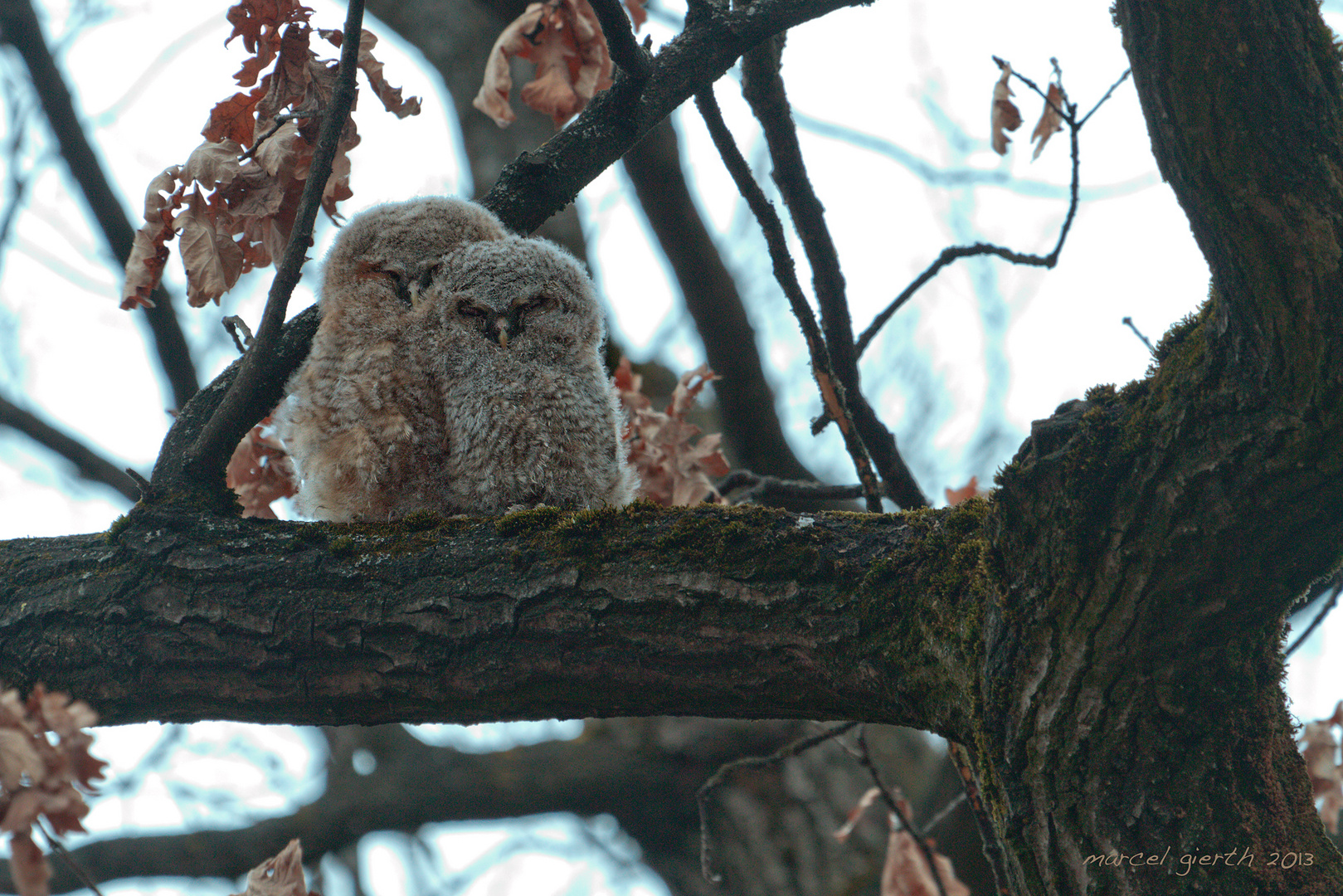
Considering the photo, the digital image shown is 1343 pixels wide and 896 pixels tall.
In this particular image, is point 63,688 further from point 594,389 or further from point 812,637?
point 812,637

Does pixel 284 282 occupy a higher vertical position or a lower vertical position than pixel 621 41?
lower

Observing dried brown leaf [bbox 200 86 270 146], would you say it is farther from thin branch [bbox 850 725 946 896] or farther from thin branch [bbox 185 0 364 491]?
thin branch [bbox 850 725 946 896]

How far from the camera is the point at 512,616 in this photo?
7.81ft

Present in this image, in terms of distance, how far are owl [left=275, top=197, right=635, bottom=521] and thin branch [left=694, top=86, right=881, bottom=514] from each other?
2.20 feet

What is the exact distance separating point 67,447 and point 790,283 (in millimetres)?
4660

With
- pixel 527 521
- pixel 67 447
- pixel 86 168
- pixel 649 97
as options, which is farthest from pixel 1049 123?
pixel 67 447

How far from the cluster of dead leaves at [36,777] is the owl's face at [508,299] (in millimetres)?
1535

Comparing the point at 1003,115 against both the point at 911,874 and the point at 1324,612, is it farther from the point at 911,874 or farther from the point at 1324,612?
the point at 911,874

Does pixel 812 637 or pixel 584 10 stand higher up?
pixel 584 10

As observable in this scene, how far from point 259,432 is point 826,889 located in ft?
14.6

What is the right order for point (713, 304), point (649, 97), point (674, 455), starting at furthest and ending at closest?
point (713, 304), point (674, 455), point (649, 97)

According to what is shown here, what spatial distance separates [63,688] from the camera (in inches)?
101

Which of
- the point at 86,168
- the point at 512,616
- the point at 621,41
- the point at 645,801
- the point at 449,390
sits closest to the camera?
the point at 512,616

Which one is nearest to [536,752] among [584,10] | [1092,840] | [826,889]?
[826,889]
